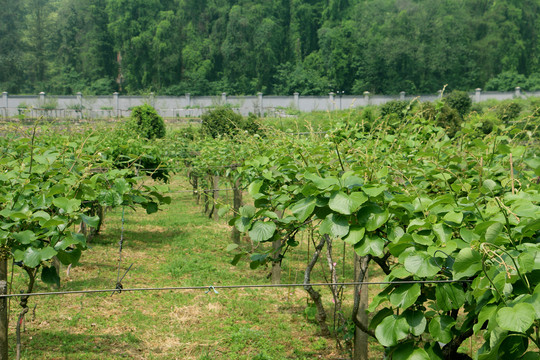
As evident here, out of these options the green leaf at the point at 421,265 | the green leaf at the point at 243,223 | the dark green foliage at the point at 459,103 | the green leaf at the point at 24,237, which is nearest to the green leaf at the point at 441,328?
the green leaf at the point at 421,265

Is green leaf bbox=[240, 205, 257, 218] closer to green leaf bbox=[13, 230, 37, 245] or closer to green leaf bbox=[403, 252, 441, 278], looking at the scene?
green leaf bbox=[403, 252, 441, 278]

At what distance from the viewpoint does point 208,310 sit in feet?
16.8

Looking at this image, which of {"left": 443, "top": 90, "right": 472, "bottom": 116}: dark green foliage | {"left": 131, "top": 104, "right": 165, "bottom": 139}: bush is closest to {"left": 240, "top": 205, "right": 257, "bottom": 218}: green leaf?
{"left": 131, "top": 104, "right": 165, "bottom": 139}: bush

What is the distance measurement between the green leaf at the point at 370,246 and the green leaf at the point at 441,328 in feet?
1.02

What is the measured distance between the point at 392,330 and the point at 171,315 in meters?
3.39

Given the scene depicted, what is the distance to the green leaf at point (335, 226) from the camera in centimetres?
206

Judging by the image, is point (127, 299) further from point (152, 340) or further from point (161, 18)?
point (161, 18)

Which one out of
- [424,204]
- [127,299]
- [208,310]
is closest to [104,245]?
[127,299]

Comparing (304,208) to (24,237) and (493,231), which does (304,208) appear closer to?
(493,231)

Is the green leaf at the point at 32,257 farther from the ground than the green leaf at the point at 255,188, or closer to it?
closer to it

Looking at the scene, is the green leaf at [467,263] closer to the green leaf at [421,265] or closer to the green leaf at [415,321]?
the green leaf at [421,265]

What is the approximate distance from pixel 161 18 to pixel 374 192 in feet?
174

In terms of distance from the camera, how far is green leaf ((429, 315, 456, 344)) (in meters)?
1.88

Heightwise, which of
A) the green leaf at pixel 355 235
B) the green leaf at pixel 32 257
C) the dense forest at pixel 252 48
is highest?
the dense forest at pixel 252 48
